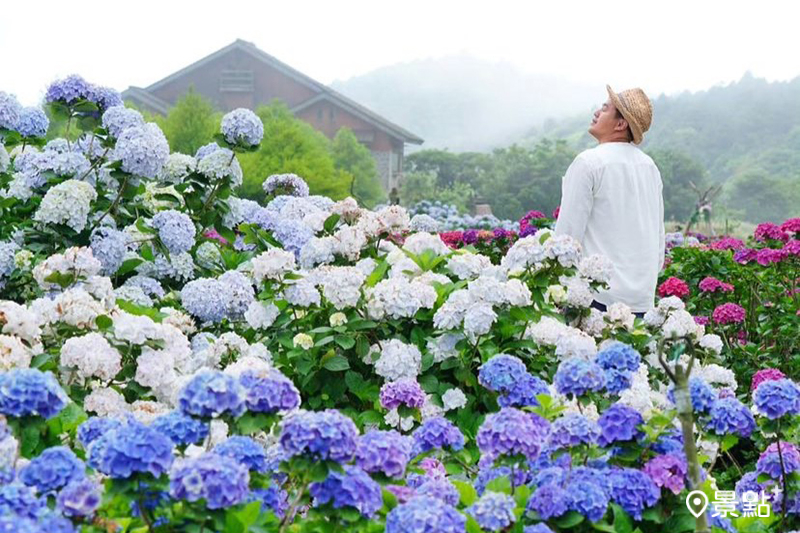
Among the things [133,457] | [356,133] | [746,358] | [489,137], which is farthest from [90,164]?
[489,137]

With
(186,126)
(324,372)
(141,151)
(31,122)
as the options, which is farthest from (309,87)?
(324,372)

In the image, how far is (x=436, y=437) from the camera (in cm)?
193

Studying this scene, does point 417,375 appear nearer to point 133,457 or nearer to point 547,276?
point 547,276

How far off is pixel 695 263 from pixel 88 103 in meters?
3.86

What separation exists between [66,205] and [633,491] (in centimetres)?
236

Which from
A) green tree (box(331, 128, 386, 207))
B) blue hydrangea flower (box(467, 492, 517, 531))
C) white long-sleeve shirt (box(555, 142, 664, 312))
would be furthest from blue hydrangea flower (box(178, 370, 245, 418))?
green tree (box(331, 128, 386, 207))

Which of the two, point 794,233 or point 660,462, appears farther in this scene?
point 794,233

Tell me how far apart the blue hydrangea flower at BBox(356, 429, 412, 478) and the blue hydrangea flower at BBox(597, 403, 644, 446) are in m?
0.39

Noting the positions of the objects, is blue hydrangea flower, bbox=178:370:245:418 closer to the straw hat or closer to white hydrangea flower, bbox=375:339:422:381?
white hydrangea flower, bbox=375:339:422:381

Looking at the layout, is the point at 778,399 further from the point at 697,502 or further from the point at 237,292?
the point at 237,292

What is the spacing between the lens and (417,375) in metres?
2.70

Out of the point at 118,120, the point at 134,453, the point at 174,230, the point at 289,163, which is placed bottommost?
the point at 134,453

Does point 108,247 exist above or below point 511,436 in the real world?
above

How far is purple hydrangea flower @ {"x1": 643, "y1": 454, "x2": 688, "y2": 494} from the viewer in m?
1.70
